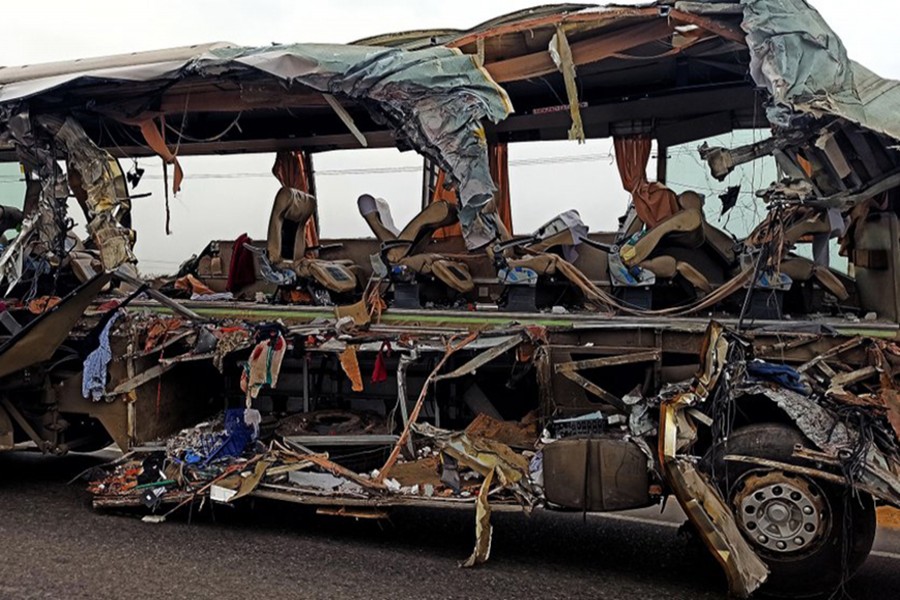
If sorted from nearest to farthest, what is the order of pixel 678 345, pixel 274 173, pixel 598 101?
pixel 678 345
pixel 598 101
pixel 274 173

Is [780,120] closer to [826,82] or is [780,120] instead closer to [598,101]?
[826,82]

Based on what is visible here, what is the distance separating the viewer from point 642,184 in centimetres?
772

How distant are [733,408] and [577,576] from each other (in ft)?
4.95

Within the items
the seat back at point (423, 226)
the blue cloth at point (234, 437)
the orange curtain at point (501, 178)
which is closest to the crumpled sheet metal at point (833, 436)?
the seat back at point (423, 226)

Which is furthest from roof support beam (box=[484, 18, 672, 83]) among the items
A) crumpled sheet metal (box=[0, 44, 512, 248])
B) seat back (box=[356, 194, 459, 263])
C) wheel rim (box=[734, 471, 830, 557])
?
wheel rim (box=[734, 471, 830, 557])

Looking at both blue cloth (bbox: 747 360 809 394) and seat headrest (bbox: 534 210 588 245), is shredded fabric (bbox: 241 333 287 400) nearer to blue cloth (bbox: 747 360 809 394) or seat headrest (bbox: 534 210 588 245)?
seat headrest (bbox: 534 210 588 245)

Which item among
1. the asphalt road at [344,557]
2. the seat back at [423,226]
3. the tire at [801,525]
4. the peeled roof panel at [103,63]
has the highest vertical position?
the peeled roof panel at [103,63]

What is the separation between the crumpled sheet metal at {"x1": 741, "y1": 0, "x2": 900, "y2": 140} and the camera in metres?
5.08

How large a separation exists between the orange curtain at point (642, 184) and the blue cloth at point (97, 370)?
4891 mm

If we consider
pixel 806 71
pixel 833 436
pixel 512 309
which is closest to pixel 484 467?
pixel 512 309

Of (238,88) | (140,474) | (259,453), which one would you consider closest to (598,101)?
(238,88)

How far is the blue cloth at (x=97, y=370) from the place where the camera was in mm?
6703

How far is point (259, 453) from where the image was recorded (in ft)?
21.0

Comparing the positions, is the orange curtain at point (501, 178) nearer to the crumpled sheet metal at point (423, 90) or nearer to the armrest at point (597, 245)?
the armrest at point (597, 245)
